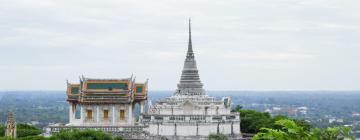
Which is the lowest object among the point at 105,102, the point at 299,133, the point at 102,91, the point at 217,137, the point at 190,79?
the point at 217,137

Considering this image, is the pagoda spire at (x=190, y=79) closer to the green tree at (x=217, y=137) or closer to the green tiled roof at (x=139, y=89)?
the green tiled roof at (x=139, y=89)

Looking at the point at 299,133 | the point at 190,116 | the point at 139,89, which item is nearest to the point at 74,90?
the point at 139,89

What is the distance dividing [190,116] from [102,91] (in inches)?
317

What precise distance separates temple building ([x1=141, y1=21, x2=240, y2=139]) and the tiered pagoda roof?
8.24ft

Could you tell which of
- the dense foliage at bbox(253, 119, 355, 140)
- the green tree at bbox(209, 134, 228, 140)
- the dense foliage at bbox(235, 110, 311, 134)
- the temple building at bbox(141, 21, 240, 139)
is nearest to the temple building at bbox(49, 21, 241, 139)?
the temple building at bbox(141, 21, 240, 139)

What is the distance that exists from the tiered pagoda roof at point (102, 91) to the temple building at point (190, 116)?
8.24 ft

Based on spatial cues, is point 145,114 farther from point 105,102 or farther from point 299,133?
point 299,133

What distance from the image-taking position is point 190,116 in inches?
2504

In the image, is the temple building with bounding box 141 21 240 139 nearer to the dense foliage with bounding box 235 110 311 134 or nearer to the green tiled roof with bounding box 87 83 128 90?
the green tiled roof with bounding box 87 83 128 90

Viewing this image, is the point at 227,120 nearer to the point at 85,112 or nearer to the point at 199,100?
the point at 199,100

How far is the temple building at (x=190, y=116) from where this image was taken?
63.5m

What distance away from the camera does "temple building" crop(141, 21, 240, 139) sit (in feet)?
208

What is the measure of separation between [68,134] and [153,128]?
10.3 metres

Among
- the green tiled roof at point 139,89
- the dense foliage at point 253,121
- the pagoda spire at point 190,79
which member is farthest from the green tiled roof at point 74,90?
the dense foliage at point 253,121
